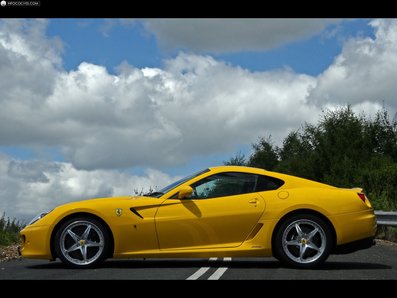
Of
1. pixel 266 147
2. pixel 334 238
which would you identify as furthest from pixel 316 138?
pixel 334 238

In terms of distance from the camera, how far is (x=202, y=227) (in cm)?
903

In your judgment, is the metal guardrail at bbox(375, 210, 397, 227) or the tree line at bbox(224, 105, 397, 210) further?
the tree line at bbox(224, 105, 397, 210)

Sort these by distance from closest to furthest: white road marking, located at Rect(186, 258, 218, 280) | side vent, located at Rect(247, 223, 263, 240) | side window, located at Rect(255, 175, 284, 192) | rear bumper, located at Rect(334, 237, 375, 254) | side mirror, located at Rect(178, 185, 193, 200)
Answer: white road marking, located at Rect(186, 258, 218, 280) → side mirror, located at Rect(178, 185, 193, 200) → side vent, located at Rect(247, 223, 263, 240) → rear bumper, located at Rect(334, 237, 375, 254) → side window, located at Rect(255, 175, 284, 192)

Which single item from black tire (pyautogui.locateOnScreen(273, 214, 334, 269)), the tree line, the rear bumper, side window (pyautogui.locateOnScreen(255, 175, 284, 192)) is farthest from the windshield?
the tree line

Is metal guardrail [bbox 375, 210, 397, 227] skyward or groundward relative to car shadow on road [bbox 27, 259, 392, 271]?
skyward

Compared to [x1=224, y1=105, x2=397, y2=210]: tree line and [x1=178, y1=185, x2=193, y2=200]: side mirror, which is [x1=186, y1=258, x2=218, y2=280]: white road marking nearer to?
[x1=178, y1=185, x2=193, y2=200]: side mirror

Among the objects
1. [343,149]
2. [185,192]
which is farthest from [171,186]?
[343,149]

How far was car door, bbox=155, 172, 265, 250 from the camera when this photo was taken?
355 inches

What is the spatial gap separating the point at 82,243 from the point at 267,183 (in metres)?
2.65

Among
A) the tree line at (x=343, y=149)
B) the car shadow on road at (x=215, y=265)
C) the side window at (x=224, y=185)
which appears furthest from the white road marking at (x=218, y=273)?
the tree line at (x=343, y=149)

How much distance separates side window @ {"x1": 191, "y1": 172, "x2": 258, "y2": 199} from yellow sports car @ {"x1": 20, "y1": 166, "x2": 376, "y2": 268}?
2cm

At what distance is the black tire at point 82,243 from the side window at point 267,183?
218 cm

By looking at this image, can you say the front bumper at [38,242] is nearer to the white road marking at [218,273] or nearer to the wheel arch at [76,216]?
the wheel arch at [76,216]
